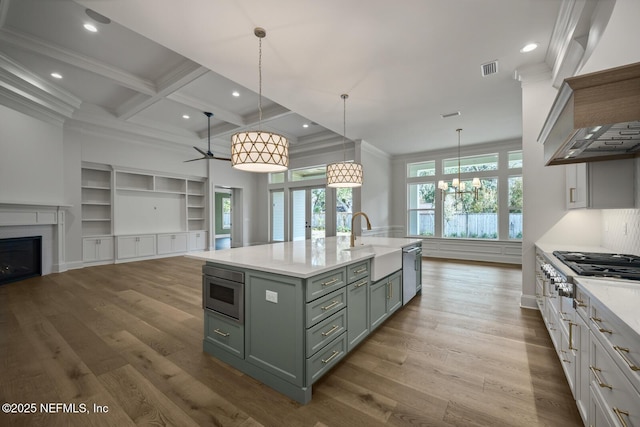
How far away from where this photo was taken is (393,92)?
391 centimetres

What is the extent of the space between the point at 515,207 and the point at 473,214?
94cm

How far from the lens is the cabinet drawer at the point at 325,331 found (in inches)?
68.6

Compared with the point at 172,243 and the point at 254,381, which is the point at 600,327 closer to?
the point at 254,381

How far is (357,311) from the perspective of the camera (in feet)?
7.50

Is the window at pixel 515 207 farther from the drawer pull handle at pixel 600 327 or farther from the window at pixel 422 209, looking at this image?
the drawer pull handle at pixel 600 327

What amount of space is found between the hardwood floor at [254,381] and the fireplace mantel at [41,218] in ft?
6.00

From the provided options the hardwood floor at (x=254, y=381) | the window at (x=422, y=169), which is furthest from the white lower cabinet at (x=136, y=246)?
the window at (x=422, y=169)

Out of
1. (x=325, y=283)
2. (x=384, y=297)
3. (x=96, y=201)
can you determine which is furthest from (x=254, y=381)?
(x=96, y=201)

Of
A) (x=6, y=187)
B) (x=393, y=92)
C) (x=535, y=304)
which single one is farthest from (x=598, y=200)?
(x=6, y=187)

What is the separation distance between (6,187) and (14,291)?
5.96 feet

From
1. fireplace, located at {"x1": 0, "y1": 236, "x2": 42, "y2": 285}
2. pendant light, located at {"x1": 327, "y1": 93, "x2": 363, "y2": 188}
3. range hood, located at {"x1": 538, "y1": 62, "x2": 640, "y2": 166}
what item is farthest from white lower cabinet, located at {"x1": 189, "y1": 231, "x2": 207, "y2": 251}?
range hood, located at {"x1": 538, "y1": 62, "x2": 640, "y2": 166}

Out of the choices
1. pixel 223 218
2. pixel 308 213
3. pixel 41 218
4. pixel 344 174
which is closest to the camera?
pixel 344 174

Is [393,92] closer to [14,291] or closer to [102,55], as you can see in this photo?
[102,55]

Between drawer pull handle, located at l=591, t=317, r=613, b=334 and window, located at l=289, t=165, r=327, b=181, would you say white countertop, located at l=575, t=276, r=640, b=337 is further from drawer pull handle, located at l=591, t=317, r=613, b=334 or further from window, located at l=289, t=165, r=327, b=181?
window, located at l=289, t=165, r=327, b=181
